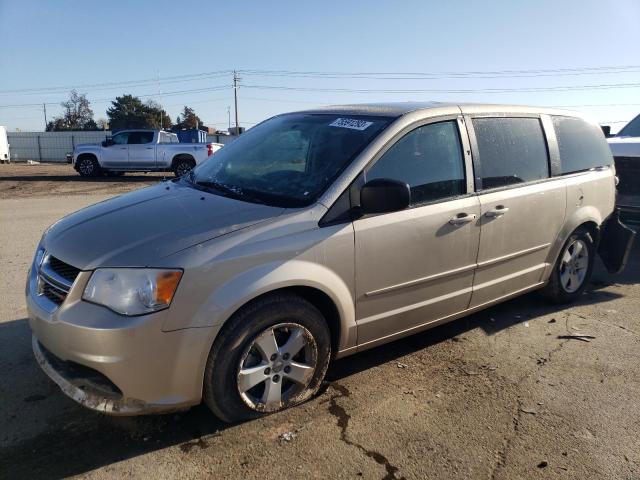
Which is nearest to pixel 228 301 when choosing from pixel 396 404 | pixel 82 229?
pixel 82 229

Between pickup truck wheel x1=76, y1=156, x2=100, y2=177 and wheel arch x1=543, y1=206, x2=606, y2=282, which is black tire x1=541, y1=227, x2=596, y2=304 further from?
pickup truck wheel x1=76, y1=156, x2=100, y2=177

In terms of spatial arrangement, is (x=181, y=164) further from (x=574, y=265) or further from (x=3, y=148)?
(x=3, y=148)

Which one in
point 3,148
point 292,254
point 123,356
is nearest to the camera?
point 123,356

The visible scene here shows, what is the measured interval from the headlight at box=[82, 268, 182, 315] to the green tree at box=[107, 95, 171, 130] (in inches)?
2865

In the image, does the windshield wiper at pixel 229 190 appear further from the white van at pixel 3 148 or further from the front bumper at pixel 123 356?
the white van at pixel 3 148

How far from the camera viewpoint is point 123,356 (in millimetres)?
2463

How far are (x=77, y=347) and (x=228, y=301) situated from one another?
0.76 metres

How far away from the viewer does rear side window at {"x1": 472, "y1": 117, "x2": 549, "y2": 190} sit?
3.87 meters

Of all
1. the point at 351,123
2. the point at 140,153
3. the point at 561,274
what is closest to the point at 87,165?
the point at 140,153

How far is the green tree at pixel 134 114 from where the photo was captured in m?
70.6

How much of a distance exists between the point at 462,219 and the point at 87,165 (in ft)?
61.9

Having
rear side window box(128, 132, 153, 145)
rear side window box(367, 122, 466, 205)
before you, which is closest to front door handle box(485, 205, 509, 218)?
rear side window box(367, 122, 466, 205)

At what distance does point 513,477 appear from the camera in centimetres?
256

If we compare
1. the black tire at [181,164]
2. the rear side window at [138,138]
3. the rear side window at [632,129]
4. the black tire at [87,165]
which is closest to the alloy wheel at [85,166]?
the black tire at [87,165]
